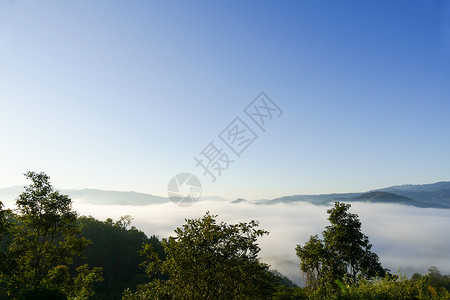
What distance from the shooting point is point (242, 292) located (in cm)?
1031

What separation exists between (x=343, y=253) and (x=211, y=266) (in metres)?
18.1

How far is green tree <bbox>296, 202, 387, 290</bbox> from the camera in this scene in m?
23.0

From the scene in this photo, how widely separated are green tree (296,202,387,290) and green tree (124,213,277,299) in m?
15.0

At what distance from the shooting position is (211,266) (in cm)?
1030

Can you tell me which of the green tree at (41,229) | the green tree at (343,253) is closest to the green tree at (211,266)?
the green tree at (41,229)

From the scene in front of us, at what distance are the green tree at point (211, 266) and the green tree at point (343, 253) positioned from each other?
15.0m

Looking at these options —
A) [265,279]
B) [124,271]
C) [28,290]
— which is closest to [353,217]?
[265,279]

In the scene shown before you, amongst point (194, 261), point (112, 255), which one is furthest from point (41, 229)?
point (112, 255)

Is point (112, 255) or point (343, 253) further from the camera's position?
point (112, 255)

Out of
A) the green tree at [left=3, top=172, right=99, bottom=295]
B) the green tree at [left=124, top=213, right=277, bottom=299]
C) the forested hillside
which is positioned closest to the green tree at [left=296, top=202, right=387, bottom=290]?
the forested hillside

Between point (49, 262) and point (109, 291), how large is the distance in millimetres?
79152

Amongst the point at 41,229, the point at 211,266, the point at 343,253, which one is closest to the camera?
the point at 211,266

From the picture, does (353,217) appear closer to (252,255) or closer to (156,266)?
(252,255)

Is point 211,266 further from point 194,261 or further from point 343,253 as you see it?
point 343,253
